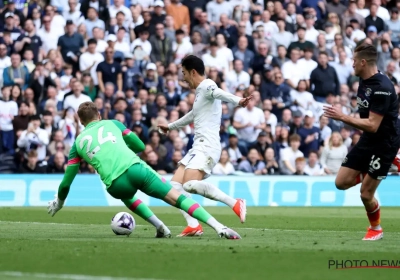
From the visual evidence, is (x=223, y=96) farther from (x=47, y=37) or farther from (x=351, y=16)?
(x=351, y=16)

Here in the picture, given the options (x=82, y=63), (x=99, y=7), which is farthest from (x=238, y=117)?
(x=99, y=7)

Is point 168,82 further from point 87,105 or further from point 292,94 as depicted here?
point 87,105

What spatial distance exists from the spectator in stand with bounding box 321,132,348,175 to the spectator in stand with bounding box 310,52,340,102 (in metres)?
2.35

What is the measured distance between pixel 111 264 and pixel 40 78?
50.7ft

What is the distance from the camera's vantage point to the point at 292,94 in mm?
25953

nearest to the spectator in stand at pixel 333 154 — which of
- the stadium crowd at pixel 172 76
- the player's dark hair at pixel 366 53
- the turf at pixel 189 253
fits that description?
the stadium crowd at pixel 172 76

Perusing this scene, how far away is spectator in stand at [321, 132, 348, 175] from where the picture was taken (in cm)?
2428

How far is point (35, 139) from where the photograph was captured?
74.7ft

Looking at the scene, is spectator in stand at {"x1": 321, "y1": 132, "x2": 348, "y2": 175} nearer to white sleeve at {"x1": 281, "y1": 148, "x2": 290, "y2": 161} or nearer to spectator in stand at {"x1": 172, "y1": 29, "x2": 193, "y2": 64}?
white sleeve at {"x1": 281, "y1": 148, "x2": 290, "y2": 161}

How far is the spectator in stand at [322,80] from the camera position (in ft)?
86.6

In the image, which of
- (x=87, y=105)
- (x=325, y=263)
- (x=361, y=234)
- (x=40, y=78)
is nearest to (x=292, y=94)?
(x=40, y=78)

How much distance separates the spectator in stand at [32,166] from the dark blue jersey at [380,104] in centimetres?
1208

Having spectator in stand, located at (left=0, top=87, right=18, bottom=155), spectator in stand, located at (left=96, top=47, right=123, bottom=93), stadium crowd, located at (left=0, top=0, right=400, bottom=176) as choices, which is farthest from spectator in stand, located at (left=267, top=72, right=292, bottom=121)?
spectator in stand, located at (left=0, top=87, right=18, bottom=155)

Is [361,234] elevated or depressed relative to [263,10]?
depressed
